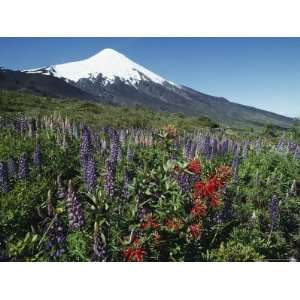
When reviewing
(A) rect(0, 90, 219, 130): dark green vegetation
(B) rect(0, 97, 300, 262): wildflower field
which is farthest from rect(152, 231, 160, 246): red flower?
(A) rect(0, 90, 219, 130): dark green vegetation

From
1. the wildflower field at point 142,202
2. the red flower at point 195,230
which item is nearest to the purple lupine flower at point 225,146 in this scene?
the wildflower field at point 142,202

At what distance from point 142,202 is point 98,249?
684 millimetres

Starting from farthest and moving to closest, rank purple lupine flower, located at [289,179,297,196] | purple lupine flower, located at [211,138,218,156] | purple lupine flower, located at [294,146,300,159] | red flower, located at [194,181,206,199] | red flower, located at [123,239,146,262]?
purple lupine flower, located at [294,146,300,159]
purple lupine flower, located at [211,138,218,156]
purple lupine flower, located at [289,179,297,196]
red flower, located at [194,181,206,199]
red flower, located at [123,239,146,262]

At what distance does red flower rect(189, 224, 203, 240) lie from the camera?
11.5 feet

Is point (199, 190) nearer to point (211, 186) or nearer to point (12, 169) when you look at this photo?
point (211, 186)

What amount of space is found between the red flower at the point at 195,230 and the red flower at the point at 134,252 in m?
0.50

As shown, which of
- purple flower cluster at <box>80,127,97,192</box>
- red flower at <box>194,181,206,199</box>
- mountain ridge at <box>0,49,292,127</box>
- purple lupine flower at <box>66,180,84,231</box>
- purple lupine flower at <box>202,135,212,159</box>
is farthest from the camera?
purple lupine flower at <box>202,135,212,159</box>

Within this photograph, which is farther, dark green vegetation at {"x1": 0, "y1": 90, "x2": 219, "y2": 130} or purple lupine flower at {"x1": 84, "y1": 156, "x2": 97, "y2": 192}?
dark green vegetation at {"x1": 0, "y1": 90, "x2": 219, "y2": 130}

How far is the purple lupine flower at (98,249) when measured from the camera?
111 inches

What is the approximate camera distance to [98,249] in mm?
2875

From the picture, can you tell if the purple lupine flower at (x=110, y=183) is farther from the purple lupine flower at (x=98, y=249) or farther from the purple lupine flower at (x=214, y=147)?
the purple lupine flower at (x=214, y=147)

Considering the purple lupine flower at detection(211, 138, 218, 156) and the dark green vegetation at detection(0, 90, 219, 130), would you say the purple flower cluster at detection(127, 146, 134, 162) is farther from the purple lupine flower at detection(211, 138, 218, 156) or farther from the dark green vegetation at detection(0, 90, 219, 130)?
the purple lupine flower at detection(211, 138, 218, 156)

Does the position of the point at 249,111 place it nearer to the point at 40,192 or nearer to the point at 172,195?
the point at 172,195
